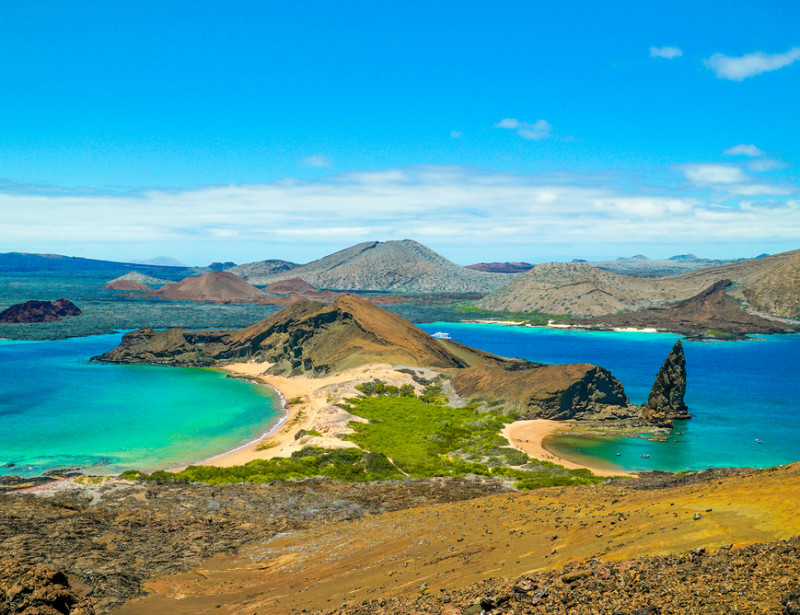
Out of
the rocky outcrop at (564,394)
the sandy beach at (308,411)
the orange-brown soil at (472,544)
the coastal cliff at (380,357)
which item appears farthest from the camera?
the coastal cliff at (380,357)

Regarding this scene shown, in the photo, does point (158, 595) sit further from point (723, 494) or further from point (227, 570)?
point (723, 494)

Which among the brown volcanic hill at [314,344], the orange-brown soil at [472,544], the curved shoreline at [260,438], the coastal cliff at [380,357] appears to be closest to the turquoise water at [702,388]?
the coastal cliff at [380,357]

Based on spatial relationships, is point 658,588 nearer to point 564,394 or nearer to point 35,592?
point 35,592

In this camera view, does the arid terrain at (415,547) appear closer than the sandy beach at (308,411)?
Yes

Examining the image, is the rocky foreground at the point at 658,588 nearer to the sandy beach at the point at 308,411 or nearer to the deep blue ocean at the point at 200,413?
the sandy beach at the point at 308,411

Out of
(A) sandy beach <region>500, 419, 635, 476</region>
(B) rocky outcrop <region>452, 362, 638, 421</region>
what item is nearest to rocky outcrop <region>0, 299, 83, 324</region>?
(B) rocky outcrop <region>452, 362, 638, 421</region>

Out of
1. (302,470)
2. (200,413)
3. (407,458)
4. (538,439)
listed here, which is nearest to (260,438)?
(200,413)

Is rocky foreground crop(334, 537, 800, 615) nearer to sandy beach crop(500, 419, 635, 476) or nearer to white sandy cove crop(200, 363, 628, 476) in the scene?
white sandy cove crop(200, 363, 628, 476)
